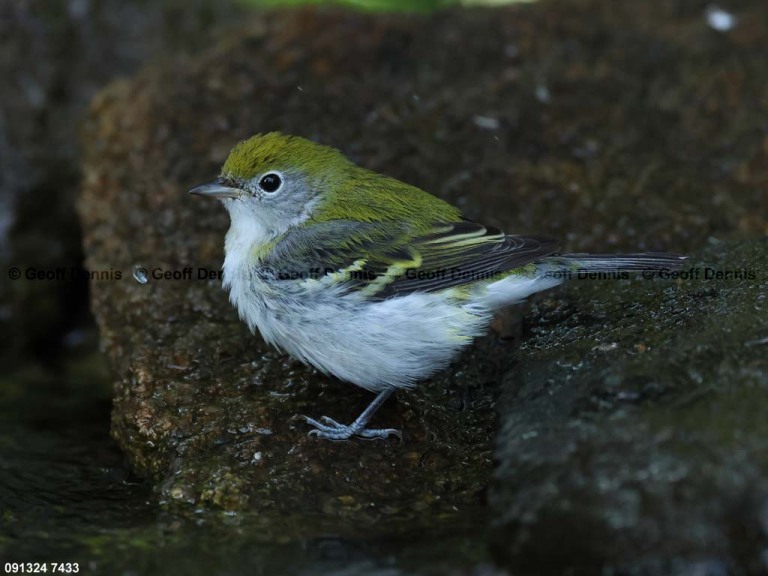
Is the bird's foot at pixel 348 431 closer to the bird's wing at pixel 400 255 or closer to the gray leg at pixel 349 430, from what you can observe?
the gray leg at pixel 349 430

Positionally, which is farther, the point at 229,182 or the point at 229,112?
the point at 229,112

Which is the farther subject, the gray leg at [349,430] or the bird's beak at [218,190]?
the bird's beak at [218,190]

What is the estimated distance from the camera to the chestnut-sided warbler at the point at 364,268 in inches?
153

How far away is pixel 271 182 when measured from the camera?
14.5ft

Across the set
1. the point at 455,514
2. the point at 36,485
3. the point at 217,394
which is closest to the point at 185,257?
the point at 217,394

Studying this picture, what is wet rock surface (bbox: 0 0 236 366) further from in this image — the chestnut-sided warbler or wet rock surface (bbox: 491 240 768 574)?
wet rock surface (bbox: 491 240 768 574)

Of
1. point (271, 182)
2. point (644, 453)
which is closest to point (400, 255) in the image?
point (271, 182)

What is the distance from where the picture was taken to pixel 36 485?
4.05 m

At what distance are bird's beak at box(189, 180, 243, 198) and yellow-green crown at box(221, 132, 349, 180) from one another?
2.5 inches

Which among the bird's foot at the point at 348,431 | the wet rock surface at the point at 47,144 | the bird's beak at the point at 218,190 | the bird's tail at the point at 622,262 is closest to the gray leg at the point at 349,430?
the bird's foot at the point at 348,431

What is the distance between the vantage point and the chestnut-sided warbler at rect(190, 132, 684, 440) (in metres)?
3.89

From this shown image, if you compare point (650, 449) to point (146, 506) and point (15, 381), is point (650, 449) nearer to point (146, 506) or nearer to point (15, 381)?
point (146, 506)

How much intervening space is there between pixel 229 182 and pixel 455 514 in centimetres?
205

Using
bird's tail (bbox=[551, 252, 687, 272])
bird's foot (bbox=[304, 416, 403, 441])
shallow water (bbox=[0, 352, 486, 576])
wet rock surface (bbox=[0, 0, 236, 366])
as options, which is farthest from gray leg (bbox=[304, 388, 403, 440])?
wet rock surface (bbox=[0, 0, 236, 366])
